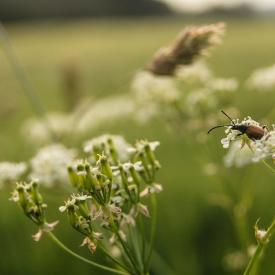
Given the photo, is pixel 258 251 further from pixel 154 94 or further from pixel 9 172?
pixel 154 94

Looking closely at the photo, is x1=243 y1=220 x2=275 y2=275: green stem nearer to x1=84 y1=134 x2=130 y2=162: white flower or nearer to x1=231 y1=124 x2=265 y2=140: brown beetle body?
x1=231 y1=124 x2=265 y2=140: brown beetle body

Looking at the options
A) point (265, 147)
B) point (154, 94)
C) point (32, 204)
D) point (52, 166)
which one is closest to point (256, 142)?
point (265, 147)

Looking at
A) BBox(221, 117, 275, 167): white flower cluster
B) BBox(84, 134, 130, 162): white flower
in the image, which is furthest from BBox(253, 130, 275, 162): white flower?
BBox(84, 134, 130, 162): white flower

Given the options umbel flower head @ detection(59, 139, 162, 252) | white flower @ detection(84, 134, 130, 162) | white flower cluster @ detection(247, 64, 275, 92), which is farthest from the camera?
white flower cluster @ detection(247, 64, 275, 92)

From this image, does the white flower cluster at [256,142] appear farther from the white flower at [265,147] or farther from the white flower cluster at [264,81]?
the white flower cluster at [264,81]

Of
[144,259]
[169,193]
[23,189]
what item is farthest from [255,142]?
[169,193]

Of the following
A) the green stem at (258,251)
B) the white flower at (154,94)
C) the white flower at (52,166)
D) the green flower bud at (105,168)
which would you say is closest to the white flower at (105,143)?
the white flower at (52,166)

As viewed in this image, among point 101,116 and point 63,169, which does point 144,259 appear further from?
point 101,116
